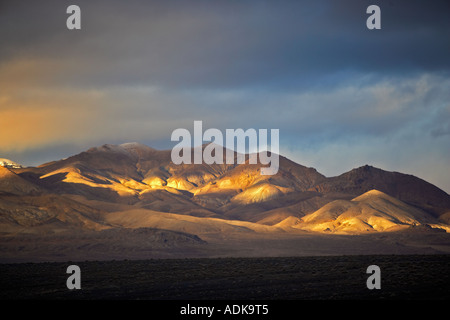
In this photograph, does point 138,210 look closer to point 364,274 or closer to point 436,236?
point 436,236

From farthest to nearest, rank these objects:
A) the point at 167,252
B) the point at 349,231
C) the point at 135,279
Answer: the point at 349,231
the point at 167,252
the point at 135,279

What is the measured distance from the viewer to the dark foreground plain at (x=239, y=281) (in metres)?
42.1

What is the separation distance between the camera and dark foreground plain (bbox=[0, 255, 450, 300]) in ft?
138

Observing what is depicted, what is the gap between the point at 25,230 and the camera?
14250 centimetres

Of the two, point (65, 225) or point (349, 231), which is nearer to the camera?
point (65, 225)

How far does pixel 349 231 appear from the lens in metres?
172

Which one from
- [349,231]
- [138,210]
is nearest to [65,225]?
[138,210]

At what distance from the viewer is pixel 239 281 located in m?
51.8

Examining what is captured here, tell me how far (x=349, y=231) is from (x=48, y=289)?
132905 millimetres

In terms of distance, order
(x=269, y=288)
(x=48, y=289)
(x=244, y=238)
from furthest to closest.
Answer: (x=244, y=238), (x=48, y=289), (x=269, y=288)
